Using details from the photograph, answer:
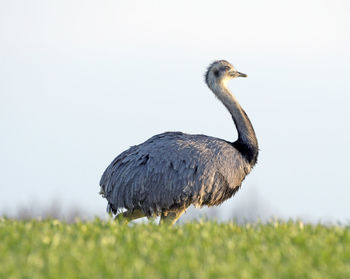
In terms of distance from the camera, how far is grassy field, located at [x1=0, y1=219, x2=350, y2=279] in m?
5.82

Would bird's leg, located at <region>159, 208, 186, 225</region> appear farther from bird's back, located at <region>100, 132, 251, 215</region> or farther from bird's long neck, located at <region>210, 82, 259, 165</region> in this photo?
bird's long neck, located at <region>210, 82, 259, 165</region>

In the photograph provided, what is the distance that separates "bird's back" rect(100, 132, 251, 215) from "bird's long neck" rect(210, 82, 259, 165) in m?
0.74

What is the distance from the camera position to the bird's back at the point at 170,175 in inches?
412

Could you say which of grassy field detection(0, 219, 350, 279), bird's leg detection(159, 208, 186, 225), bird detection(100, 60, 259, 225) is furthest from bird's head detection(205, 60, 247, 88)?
grassy field detection(0, 219, 350, 279)

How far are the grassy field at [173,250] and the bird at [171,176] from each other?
6.90 ft

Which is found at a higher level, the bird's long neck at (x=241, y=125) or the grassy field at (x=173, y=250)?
the bird's long neck at (x=241, y=125)

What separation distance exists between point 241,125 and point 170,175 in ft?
8.16

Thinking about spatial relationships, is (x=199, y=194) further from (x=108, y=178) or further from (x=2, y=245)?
(x=2, y=245)

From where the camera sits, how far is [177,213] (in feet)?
35.7

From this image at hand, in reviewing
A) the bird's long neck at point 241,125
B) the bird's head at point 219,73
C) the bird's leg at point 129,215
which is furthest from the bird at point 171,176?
the bird's head at point 219,73

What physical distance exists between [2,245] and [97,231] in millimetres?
1096

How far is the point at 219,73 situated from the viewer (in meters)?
13.0

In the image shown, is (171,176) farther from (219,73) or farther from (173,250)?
(173,250)

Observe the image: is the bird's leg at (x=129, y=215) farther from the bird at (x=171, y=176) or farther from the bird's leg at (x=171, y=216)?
the bird's leg at (x=171, y=216)
